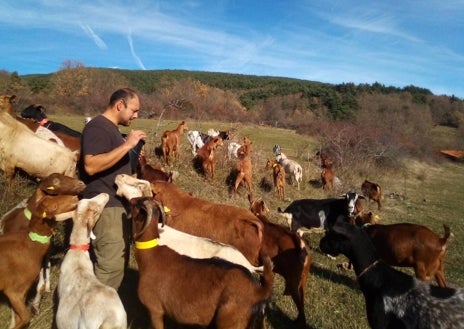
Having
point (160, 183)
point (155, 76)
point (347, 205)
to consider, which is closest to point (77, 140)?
point (160, 183)

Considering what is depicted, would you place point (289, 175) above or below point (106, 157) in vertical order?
below

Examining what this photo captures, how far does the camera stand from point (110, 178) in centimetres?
471

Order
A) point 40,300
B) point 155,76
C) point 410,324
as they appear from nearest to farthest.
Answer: point 410,324, point 40,300, point 155,76

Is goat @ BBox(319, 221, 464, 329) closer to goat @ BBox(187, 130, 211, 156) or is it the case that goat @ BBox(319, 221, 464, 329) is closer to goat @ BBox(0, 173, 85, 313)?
goat @ BBox(0, 173, 85, 313)

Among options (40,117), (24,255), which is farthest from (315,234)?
(40,117)

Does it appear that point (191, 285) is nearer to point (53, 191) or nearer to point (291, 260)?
point (291, 260)

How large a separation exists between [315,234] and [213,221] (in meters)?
5.65

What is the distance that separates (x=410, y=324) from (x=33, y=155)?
23.2ft

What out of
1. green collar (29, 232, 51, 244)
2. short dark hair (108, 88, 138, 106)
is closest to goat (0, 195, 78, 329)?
green collar (29, 232, 51, 244)

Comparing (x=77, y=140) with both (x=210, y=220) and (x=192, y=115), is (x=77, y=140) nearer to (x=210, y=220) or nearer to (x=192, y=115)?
(x=210, y=220)

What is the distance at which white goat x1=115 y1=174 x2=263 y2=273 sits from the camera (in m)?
4.71

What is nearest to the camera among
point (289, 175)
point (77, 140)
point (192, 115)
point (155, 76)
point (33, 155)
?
point (33, 155)

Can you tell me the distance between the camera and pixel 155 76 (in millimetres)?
113000

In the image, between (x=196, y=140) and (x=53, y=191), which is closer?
(x=53, y=191)
